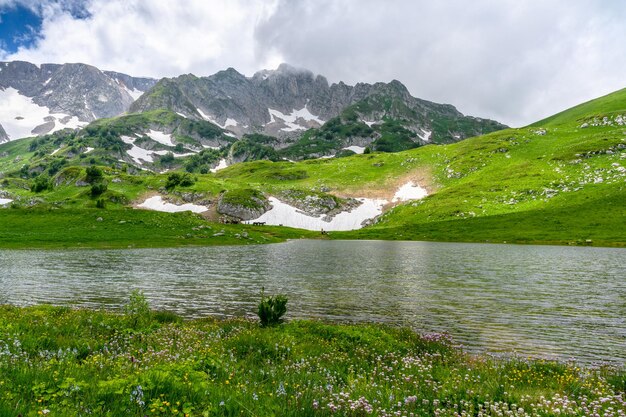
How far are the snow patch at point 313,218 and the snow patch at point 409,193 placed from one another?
41.4 ft

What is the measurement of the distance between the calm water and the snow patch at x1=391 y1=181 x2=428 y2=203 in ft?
411

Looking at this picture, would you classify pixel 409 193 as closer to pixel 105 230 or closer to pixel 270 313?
pixel 105 230

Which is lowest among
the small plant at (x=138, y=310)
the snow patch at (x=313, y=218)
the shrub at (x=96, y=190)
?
the small plant at (x=138, y=310)

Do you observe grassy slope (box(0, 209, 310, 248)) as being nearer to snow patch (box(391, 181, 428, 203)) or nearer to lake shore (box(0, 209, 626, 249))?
lake shore (box(0, 209, 626, 249))

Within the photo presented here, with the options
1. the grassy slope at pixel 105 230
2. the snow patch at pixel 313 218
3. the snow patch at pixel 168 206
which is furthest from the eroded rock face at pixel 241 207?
the grassy slope at pixel 105 230

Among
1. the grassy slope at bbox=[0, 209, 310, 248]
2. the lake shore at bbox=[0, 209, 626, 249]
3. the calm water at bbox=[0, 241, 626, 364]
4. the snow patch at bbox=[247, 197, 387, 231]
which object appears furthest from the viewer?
the snow patch at bbox=[247, 197, 387, 231]

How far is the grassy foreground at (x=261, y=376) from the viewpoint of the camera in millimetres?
6184

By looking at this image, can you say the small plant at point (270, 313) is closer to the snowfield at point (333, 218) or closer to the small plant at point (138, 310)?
the small plant at point (138, 310)

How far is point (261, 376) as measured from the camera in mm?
9375

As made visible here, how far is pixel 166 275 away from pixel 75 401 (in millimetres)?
34809

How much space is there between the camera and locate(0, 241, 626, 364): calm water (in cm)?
1961

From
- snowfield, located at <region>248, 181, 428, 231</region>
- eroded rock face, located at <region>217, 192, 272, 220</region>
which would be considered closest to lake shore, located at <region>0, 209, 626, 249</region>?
snowfield, located at <region>248, 181, 428, 231</region>

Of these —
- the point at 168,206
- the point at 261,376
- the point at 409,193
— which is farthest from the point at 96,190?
the point at 261,376

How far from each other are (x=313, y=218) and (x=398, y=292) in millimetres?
129898
